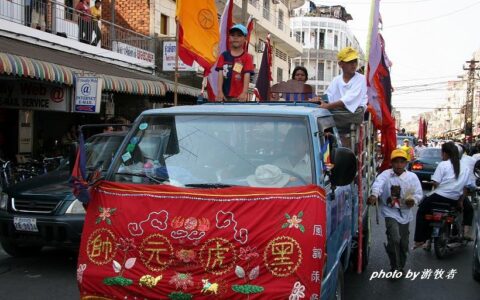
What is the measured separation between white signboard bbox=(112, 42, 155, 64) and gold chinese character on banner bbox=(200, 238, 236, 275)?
16311mm

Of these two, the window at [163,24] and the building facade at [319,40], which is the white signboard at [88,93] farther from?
the building facade at [319,40]

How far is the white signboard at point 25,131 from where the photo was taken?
48.5ft

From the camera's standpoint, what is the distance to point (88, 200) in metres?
4.00

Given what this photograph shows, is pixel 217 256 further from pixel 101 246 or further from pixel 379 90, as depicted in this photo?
pixel 379 90

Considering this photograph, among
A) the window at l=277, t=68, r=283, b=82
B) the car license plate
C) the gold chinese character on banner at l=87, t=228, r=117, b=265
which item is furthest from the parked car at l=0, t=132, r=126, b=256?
the window at l=277, t=68, r=283, b=82

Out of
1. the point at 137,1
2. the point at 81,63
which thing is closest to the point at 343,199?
the point at 81,63

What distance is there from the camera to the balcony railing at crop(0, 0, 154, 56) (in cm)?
1397

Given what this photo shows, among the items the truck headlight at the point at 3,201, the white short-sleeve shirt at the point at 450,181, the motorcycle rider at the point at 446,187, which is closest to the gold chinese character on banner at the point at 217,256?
the truck headlight at the point at 3,201

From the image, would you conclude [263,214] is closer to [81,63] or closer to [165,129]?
[165,129]

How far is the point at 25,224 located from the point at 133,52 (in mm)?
13842

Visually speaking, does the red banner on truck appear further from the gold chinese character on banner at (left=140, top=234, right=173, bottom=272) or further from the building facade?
the building facade

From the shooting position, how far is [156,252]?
3.54m

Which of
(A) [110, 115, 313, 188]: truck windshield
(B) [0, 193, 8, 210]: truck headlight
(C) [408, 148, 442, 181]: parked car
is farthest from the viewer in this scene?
(C) [408, 148, 442, 181]: parked car

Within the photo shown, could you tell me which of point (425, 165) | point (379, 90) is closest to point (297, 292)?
point (379, 90)
